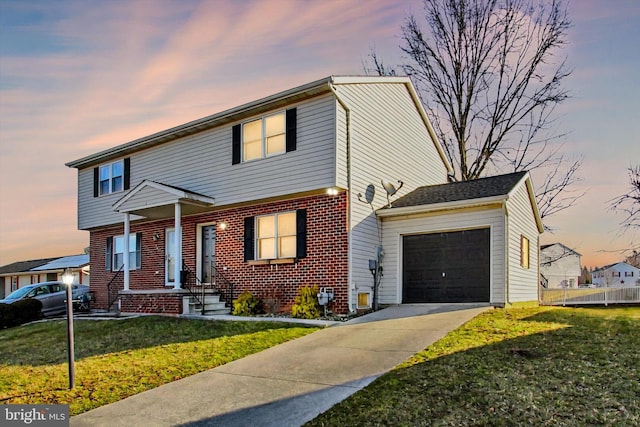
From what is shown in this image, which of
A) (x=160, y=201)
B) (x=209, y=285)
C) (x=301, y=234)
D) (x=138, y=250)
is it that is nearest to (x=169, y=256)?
(x=138, y=250)

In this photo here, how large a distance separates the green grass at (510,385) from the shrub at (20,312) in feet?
43.8

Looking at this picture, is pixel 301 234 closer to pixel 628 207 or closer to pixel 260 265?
pixel 260 265

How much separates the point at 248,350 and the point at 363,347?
207cm

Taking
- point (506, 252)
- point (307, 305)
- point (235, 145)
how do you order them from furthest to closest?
1. point (235, 145)
2. point (506, 252)
3. point (307, 305)

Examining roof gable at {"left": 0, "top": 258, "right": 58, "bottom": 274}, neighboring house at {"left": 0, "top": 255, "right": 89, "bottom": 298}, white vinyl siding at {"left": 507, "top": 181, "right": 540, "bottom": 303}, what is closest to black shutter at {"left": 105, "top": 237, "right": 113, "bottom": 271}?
white vinyl siding at {"left": 507, "top": 181, "right": 540, "bottom": 303}

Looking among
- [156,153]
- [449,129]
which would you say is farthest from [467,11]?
[156,153]

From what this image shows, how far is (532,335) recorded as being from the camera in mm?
8531

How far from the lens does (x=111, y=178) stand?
61.6 ft

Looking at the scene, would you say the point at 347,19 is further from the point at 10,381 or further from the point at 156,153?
the point at 10,381

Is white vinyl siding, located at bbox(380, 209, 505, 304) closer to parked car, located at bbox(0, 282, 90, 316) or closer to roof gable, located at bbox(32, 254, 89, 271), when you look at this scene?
parked car, located at bbox(0, 282, 90, 316)

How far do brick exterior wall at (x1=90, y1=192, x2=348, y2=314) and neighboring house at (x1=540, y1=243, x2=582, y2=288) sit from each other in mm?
29919

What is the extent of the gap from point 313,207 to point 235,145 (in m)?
3.26

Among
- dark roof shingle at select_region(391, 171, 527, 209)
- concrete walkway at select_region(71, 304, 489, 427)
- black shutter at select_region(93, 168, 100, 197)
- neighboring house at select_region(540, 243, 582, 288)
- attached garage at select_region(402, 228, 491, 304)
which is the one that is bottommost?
neighboring house at select_region(540, 243, 582, 288)

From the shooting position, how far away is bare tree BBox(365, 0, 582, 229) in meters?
23.8
